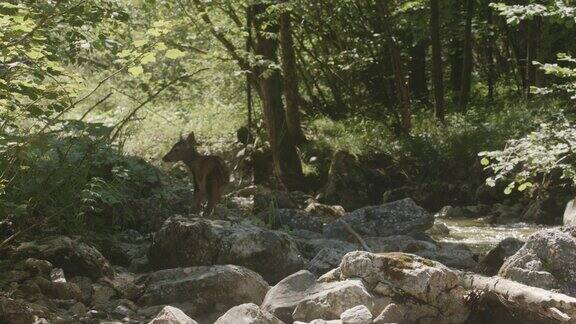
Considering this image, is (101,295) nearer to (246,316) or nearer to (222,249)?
(222,249)

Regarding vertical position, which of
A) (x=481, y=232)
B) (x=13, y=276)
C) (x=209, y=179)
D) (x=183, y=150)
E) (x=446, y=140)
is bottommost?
(x=481, y=232)

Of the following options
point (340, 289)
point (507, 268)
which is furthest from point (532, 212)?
point (340, 289)

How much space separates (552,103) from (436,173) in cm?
307

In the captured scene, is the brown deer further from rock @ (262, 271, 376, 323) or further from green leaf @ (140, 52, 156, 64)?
green leaf @ (140, 52, 156, 64)

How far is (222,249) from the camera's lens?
841 cm

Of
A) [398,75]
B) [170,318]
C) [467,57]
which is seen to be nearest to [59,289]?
[170,318]

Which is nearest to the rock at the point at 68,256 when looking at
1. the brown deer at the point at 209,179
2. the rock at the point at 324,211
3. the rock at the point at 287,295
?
the rock at the point at 287,295

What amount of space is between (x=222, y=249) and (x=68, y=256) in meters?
1.62

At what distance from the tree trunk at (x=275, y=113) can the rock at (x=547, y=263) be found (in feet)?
37.1

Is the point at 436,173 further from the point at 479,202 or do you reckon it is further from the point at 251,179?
the point at 251,179

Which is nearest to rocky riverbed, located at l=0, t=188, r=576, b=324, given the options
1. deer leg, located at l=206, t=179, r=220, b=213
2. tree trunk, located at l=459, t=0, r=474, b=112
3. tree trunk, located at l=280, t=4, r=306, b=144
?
deer leg, located at l=206, t=179, r=220, b=213

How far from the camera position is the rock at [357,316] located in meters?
5.89

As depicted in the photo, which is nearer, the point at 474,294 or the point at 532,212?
the point at 474,294

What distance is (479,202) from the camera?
16.7m
